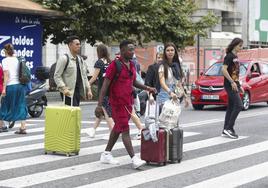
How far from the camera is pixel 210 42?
40906 mm

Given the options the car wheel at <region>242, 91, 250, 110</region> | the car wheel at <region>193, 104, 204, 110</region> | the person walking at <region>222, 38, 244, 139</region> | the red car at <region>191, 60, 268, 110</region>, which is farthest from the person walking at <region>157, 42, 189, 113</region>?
the car wheel at <region>193, 104, 204, 110</region>

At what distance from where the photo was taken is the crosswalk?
327 inches

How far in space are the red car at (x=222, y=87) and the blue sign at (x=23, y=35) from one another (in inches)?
207

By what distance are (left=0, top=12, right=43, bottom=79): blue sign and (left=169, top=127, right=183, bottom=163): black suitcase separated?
37.6 feet

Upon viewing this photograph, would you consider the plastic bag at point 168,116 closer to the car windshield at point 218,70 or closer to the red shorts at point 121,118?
the red shorts at point 121,118

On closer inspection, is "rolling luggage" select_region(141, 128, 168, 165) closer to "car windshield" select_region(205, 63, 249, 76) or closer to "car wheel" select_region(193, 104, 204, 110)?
"car wheel" select_region(193, 104, 204, 110)

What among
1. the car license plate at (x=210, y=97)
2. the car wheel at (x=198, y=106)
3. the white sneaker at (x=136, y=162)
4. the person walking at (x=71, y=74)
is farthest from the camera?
→ the car wheel at (x=198, y=106)

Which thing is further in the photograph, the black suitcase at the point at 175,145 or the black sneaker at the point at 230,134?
the black sneaker at the point at 230,134

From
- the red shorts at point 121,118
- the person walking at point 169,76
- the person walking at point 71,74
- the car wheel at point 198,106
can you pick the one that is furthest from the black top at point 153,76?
the car wheel at point 198,106

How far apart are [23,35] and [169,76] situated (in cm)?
1134

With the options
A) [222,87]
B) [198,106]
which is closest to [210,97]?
[222,87]

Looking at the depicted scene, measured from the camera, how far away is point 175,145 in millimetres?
9578

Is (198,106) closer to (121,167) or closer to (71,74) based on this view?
(71,74)

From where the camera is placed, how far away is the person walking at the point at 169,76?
10.3m
